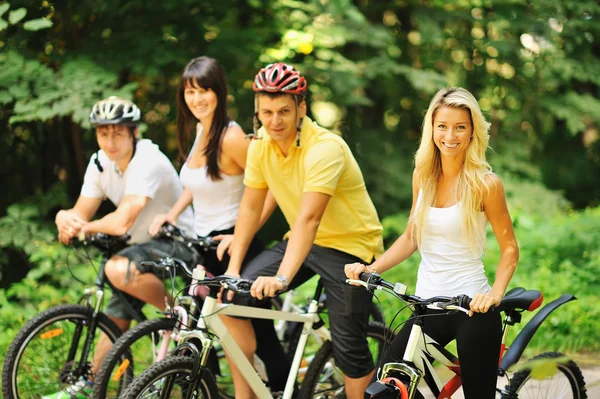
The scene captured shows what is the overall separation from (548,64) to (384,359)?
6.96m

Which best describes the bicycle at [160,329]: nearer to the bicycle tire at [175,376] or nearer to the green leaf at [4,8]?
the bicycle tire at [175,376]

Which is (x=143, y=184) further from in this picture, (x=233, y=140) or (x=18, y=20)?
(x=18, y=20)

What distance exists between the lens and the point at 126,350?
427cm

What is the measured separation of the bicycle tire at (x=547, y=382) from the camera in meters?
3.52

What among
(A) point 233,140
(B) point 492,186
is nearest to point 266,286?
(B) point 492,186

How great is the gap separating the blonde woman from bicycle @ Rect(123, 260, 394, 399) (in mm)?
716

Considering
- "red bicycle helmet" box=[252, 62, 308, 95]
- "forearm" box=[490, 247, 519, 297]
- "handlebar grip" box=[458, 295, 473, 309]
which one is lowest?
"handlebar grip" box=[458, 295, 473, 309]

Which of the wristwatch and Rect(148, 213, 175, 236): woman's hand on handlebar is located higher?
Rect(148, 213, 175, 236): woman's hand on handlebar

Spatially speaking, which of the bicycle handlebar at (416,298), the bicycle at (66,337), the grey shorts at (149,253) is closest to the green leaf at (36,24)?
the bicycle at (66,337)

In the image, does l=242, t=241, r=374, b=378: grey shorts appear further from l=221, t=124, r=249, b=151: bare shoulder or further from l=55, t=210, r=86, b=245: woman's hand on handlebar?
l=55, t=210, r=86, b=245: woman's hand on handlebar

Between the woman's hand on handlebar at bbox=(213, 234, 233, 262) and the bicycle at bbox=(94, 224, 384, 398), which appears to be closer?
the bicycle at bbox=(94, 224, 384, 398)

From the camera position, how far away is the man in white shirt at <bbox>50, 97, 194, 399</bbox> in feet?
14.9

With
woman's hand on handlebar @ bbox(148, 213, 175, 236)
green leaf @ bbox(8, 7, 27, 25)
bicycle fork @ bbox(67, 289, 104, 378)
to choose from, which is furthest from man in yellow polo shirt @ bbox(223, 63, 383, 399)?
green leaf @ bbox(8, 7, 27, 25)

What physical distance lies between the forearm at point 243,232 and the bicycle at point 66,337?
0.59 metres
